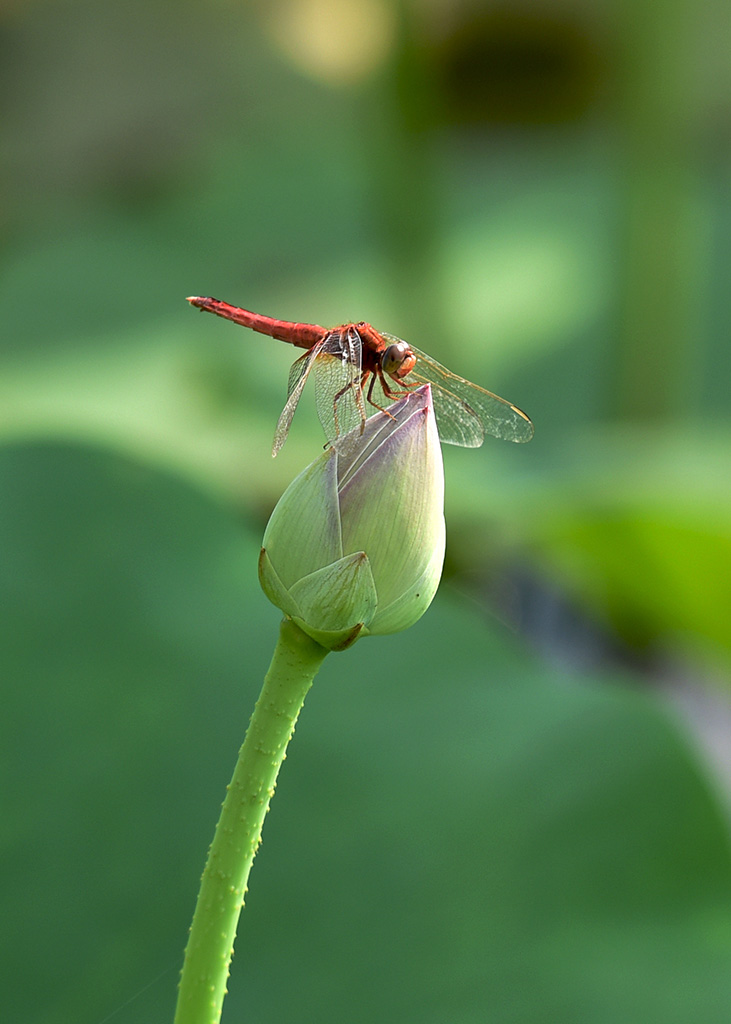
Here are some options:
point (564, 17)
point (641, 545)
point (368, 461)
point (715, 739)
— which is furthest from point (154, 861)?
point (564, 17)

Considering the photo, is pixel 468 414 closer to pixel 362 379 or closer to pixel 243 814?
pixel 362 379

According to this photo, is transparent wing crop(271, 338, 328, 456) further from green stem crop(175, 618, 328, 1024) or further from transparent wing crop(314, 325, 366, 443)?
green stem crop(175, 618, 328, 1024)

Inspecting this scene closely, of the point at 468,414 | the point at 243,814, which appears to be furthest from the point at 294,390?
the point at 243,814

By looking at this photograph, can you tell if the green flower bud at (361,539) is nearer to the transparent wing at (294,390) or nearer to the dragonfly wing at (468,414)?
the transparent wing at (294,390)

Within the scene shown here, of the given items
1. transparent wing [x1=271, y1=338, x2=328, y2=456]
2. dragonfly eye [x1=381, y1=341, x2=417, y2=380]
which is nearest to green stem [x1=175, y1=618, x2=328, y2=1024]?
transparent wing [x1=271, y1=338, x2=328, y2=456]

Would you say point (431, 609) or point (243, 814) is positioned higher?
point (243, 814)

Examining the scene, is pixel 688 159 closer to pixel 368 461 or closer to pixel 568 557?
pixel 568 557

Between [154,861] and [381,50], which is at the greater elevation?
[381,50]
